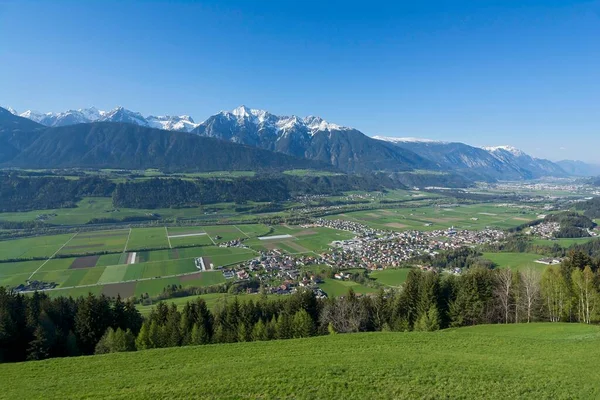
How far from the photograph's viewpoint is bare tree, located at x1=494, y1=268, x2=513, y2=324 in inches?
1240

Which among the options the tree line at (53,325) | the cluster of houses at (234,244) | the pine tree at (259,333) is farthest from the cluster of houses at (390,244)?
the tree line at (53,325)

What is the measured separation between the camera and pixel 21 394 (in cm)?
1485

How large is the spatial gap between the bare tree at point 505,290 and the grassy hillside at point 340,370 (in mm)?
9310

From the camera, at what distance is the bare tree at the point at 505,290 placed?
31491 millimetres

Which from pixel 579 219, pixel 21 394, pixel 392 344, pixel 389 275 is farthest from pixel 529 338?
pixel 579 219

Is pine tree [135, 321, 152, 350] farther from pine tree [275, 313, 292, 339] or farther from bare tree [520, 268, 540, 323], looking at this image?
bare tree [520, 268, 540, 323]

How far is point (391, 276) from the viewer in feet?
222

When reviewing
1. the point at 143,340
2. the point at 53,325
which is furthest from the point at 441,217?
the point at 53,325

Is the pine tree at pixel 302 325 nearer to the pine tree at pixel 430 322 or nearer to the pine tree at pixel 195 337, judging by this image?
the pine tree at pixel 195 337

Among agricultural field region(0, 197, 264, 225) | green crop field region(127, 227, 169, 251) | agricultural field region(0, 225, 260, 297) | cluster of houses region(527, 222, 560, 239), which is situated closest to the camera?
agricultural field region(0, 225, 260, 297)

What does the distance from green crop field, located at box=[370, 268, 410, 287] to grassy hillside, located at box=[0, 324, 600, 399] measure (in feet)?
137

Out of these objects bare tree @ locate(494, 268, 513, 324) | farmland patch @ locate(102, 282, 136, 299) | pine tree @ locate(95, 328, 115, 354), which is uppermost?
bare tree @ locate(494, 268, 513, 324)

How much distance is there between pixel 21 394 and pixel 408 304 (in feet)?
101

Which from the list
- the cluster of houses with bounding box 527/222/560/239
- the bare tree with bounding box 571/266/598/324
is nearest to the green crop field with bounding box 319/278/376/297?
the bare tree with bounding box 571/266/598/324
